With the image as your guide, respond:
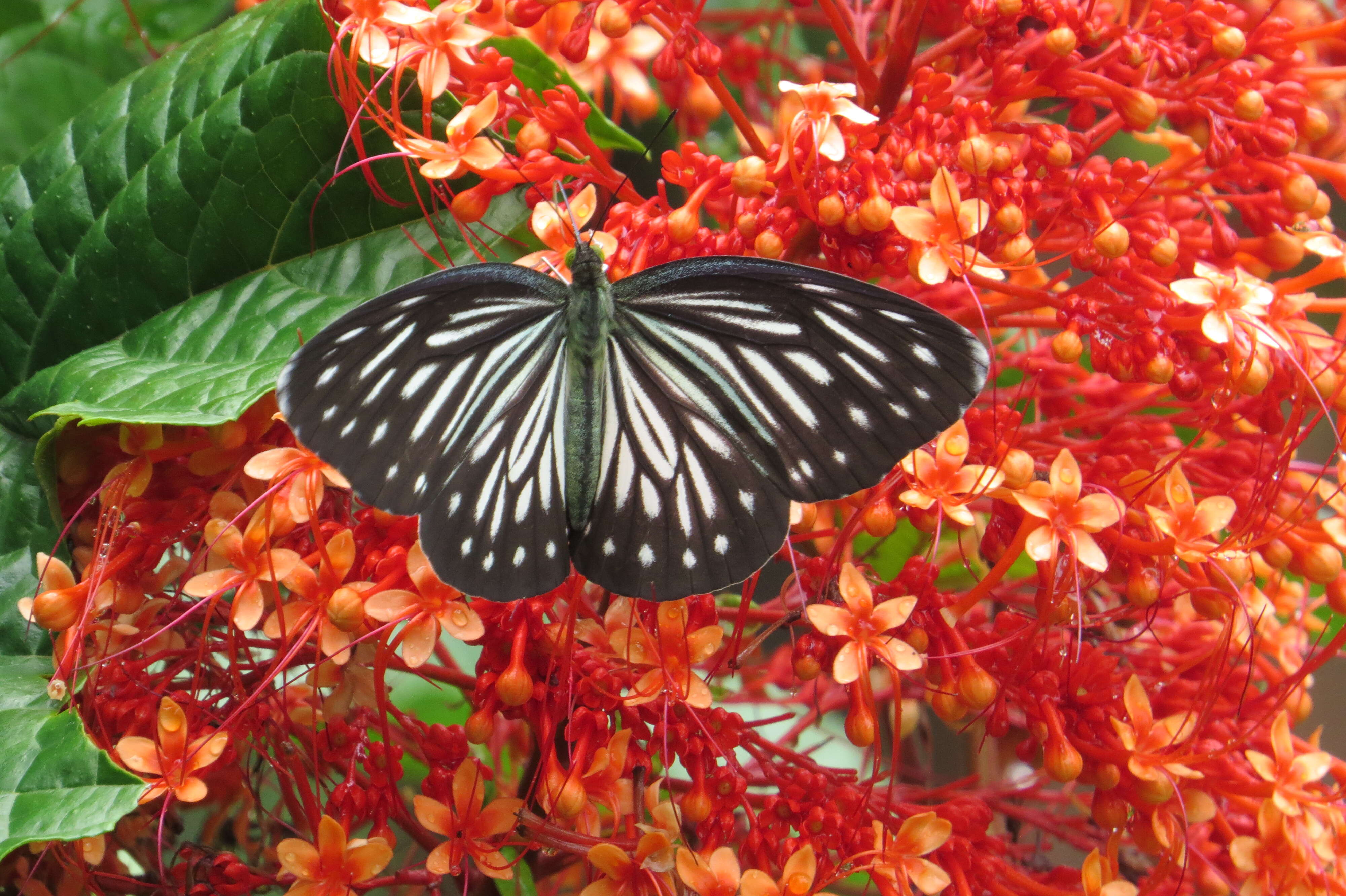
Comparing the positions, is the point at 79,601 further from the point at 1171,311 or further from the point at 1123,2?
the point at 1123,2

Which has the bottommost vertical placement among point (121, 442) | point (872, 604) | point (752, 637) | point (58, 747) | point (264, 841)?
point (264, 841)

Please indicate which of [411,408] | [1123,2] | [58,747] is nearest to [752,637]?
[411,408]

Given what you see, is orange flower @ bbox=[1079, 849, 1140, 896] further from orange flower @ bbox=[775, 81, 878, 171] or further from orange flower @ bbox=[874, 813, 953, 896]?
orange flower @ bbox=[775, 81, 878, 171]

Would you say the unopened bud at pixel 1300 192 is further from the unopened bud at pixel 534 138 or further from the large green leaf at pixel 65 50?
the large green leaf at pixel 65 50

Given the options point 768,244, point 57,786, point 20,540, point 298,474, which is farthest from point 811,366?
point 20,540

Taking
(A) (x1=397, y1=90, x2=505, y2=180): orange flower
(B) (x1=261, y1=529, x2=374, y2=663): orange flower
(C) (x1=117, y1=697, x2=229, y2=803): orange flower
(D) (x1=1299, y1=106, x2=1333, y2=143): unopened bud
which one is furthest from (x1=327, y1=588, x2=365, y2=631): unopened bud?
(D) (x1=1299, y1=106, x2=1333, y2=143): unopened bud

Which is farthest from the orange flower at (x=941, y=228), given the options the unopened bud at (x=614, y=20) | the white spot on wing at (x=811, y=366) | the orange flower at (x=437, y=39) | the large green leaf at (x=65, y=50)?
the large green leaf at (x=65, y=50)
